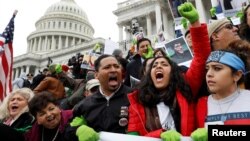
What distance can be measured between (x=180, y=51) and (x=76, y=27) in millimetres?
89949

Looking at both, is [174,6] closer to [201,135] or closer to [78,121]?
[78,121]

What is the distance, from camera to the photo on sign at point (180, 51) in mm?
5219

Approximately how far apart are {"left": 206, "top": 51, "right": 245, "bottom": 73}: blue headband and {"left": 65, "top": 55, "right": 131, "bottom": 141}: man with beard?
128 cm

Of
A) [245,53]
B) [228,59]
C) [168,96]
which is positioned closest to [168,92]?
[168,96]

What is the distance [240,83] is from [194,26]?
0.80m

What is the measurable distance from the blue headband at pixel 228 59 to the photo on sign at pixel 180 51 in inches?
76.1

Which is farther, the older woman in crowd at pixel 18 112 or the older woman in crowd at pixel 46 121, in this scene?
the older woman in crowd at pixel 18 112

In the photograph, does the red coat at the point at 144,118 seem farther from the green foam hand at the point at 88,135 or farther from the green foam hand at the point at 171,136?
the green foam hand at the point at 88,135

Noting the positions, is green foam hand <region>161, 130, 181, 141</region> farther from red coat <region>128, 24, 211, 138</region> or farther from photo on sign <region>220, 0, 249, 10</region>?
photo on sign <region>220, 0, 249, 10</region>

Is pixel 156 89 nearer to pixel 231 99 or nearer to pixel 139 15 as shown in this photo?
pixel 231 99

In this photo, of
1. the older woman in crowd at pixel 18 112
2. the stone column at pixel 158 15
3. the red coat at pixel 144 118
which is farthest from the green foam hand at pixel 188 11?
the stone column at pixel 158 15

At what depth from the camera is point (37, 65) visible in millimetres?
70125

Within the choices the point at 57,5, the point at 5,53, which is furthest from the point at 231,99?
the point at 57,5

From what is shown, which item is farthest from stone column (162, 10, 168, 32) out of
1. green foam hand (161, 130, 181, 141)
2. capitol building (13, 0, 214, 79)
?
green foam hand (161, 130, 181, 141)
